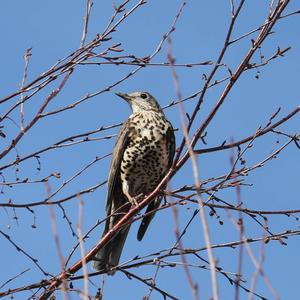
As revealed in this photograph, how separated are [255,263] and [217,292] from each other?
9.0 inches

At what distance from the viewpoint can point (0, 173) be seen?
4.93 metres

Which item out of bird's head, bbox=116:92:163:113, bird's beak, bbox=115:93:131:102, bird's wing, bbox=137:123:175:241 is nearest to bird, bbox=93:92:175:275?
bird's wing, bbox=137:123:175:241

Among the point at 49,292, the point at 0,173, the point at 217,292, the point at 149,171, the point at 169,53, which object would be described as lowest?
the point at 217,292

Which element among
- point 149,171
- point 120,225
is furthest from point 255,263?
point 149,171

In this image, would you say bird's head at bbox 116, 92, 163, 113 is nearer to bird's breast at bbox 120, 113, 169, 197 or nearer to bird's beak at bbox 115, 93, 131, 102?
bird's beak at bbox 115, 93, 131, 102

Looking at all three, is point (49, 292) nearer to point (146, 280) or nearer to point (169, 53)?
point (146, 280)

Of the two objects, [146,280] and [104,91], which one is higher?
[104,91]

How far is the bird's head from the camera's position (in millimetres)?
8742

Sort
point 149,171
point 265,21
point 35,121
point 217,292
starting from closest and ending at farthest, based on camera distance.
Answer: point 217,292
point 265,21
point 35,121
point 149,171

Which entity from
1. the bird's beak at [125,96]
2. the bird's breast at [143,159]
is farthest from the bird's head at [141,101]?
the bird's breast at [143,159]

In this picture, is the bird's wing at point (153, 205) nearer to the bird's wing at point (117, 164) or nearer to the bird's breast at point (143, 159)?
the bird's breast at point (143, 159)

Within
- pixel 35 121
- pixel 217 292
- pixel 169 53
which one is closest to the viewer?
pixel 217 292

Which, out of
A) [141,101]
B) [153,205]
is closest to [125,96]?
[141,101]

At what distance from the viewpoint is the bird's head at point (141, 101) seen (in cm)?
874
